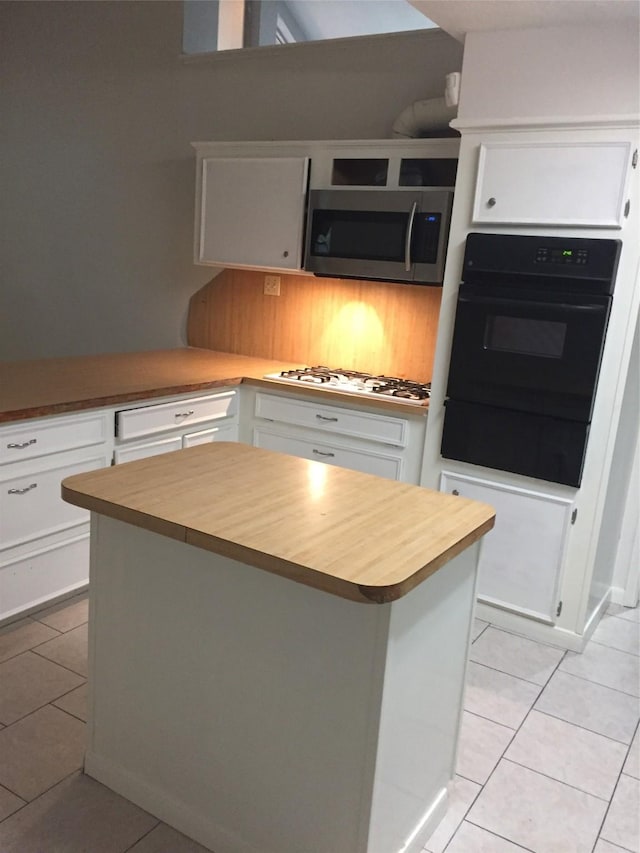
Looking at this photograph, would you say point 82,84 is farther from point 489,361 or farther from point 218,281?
point 489,361

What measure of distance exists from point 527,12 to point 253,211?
156cm

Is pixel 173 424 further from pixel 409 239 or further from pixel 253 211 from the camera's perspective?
pixel 409 239

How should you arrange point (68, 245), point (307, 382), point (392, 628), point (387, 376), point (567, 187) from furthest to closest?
point (68, 245) → point (387, 376) → point (307, 382) → point (567, 187) → point (392, 628)

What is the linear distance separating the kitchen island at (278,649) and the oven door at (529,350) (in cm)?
98

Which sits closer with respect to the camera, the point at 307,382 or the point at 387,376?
the point at 307,382

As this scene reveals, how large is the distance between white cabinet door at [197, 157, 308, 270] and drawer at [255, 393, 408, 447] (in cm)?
67

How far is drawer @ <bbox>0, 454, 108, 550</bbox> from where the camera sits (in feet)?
8.34

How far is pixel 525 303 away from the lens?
264cm

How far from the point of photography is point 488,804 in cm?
198

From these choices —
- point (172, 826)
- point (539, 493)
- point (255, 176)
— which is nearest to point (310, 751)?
point (172, 826)

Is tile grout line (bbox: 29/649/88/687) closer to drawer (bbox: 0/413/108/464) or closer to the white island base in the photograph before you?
the white island base

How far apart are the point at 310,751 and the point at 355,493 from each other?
2.03 ft

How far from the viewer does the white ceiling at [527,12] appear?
2285 mm

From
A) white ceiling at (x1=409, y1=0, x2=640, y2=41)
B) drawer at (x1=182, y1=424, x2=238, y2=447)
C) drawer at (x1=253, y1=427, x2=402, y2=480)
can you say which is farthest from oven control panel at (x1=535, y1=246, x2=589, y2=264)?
drawer at (x1=182, y1=424, x2=238, y2=447)
